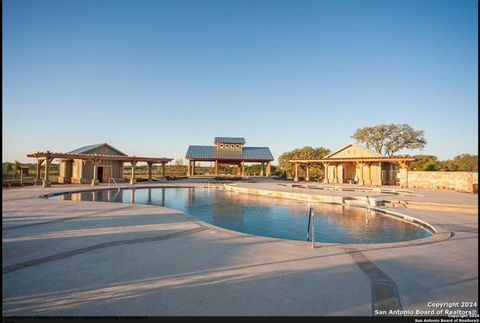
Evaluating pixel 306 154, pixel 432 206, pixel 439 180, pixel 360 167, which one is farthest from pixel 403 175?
pixel 306 154

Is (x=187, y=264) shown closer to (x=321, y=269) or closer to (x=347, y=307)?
(x=321, y=269)

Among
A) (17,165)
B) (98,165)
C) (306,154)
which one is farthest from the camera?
(306,154)

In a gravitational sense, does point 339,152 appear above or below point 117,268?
above

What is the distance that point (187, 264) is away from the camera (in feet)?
15.5

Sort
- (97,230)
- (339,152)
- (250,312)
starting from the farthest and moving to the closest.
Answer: (339,152) < (97,230) < (250,312)

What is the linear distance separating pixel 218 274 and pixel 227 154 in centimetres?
3423

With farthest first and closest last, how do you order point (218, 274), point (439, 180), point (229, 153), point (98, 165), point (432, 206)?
1. point (229, 153)
2. point (98, 165)
3. point (439, 180)
4. point (432, 206)
5. point (218, 274)

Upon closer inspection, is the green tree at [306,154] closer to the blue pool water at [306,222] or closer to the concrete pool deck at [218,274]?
the blue pool water at [306,222]

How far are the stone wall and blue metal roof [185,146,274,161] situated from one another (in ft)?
58.0

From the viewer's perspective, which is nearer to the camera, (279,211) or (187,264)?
(187,264)

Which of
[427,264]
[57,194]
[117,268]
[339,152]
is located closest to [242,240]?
[117,268]

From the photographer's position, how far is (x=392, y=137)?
4500 cm

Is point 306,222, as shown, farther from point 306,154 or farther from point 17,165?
point 17,165

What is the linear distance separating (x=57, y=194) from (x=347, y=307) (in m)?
20.5
